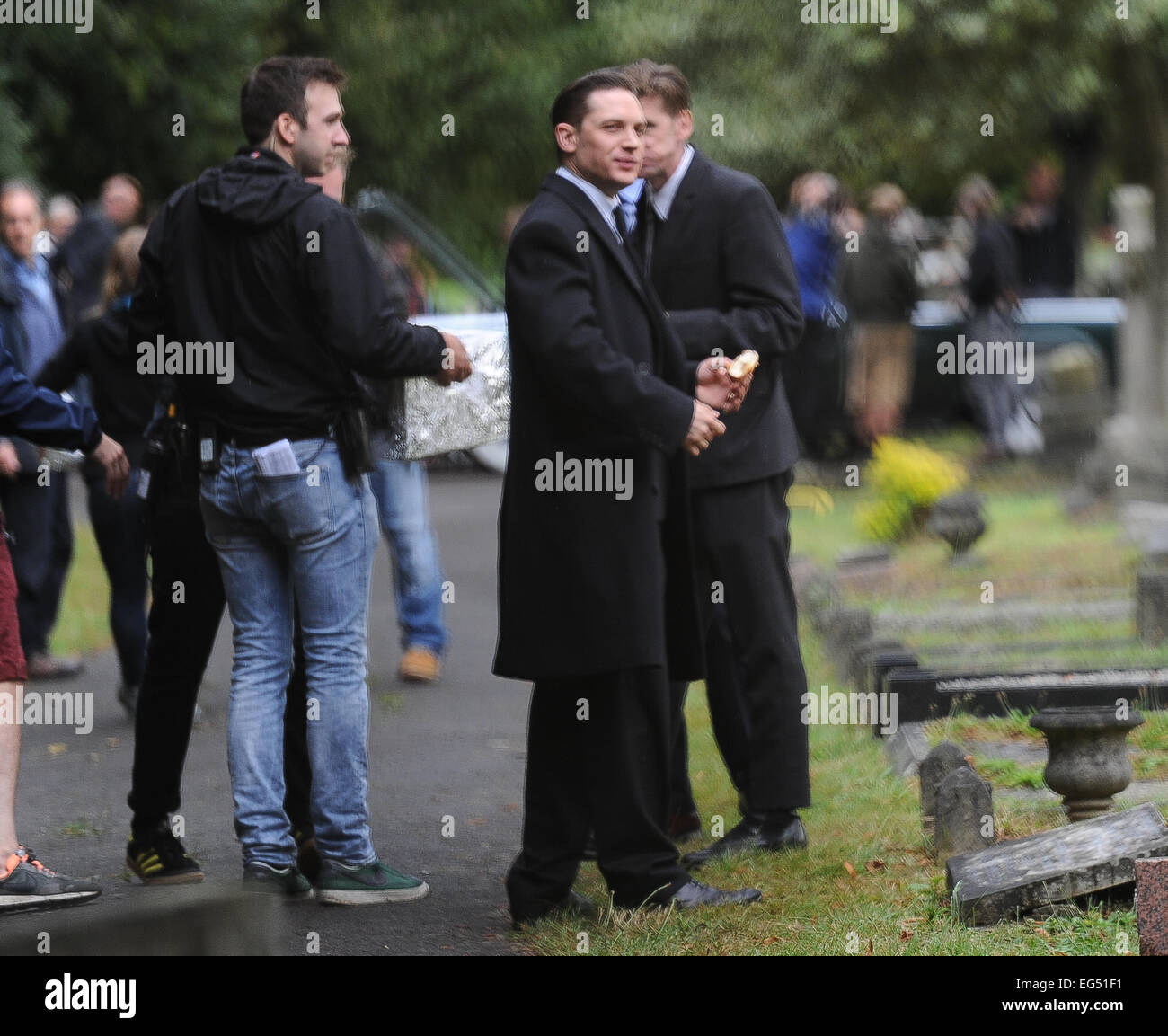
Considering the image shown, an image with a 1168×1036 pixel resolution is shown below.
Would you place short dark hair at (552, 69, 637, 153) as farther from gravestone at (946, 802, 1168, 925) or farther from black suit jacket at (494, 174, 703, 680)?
gravestone at (946, 802, 1168, 925)

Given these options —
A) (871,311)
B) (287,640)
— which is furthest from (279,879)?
(871,311)

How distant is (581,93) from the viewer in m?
5.18

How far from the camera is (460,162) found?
102 feet

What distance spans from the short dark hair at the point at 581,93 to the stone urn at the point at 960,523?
6831 mm

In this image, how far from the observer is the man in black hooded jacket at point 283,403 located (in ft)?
17.4

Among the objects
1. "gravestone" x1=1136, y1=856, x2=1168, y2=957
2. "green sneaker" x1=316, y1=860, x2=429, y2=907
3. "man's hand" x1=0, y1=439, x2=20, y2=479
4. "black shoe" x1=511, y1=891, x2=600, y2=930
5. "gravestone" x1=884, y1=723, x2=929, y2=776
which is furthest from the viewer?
"man's hand" x1=0, y1=439, x2=20, y2=479

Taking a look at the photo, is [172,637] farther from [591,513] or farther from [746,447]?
[746,447]


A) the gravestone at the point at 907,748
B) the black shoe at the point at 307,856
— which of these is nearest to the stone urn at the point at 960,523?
the gravestone at the point at 907,748

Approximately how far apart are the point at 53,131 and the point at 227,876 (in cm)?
1631

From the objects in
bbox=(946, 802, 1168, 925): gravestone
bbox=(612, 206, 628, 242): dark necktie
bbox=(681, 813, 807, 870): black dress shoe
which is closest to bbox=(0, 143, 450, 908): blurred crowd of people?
bbox=(612, 206, 628, 242): dark necktie

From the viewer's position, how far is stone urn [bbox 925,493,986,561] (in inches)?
460

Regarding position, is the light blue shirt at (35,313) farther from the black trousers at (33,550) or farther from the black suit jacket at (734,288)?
the black suit jacket at (734,288)

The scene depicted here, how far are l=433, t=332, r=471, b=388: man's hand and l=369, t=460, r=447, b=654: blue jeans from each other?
11.2ft

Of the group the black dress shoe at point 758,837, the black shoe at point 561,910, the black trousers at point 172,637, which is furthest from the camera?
the black dress shoe at point 758,837
